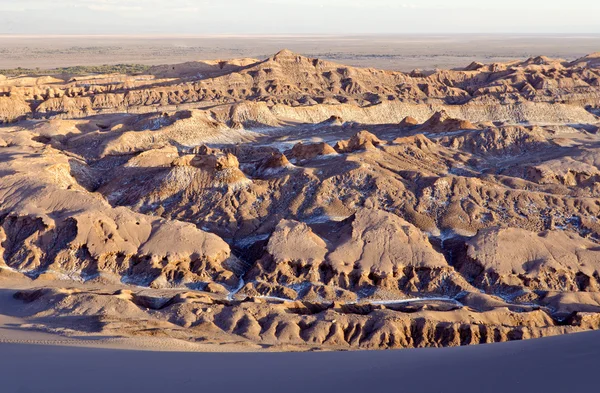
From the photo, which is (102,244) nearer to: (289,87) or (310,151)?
(310,151)

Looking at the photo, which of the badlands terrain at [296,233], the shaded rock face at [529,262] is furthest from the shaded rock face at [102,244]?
the shaded rock face at [529,262]

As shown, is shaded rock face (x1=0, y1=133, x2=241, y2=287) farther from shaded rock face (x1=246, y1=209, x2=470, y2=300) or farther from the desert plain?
shaded rock face (x1=246, y1=209, x2=470, y2=300)

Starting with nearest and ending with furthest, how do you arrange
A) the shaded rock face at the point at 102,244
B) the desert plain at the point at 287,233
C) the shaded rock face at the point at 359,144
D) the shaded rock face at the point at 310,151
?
the desert plain at the point at 287,233 → the shaded rock face at the point at 102,244 → the shaded rock face at the point at 310,151 → the shaded rock face at the point at 359,144

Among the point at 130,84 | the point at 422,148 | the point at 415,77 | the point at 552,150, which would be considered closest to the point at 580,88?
the point at 415,77

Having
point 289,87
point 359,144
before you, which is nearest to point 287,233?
point 359,144

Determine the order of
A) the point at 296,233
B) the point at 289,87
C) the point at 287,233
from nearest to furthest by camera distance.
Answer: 1. the point at 296,233
2. the point at 287,233
3. the point at 289,87

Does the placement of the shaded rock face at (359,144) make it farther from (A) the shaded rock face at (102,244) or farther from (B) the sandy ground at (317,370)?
(B) the sandy ground at (317,370)

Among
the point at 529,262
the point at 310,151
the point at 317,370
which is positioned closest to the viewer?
the point at 317,370
